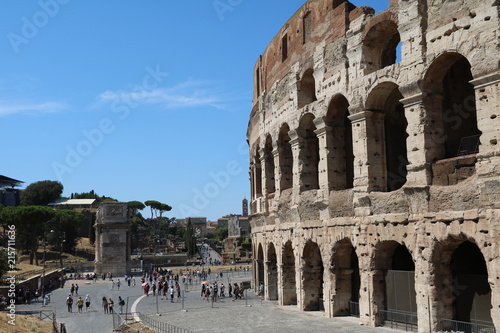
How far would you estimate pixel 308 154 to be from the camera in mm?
22125

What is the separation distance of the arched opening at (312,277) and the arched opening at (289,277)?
6.35 feet

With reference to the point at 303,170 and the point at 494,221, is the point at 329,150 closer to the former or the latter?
the point at 303,170

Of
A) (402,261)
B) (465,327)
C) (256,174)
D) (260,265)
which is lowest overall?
(465,327)

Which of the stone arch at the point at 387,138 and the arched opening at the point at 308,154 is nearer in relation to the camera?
the stone arch at the point at 387,138

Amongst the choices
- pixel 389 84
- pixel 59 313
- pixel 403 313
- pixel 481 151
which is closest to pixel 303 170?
pixel 389 84

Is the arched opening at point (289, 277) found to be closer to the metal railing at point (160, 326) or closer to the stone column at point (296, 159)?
the stone column at point (296, 159)

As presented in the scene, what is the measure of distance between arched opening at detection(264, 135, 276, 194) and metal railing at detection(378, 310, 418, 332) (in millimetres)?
11177

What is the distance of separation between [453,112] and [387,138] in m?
2.93

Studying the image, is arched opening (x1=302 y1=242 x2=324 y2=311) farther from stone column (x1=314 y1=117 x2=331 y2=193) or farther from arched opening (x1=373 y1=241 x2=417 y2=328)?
arched opening (x1=373 y1=241 x2=417 y2=328)

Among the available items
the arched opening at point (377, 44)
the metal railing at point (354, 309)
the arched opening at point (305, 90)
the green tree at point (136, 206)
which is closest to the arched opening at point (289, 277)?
the metal railing at point (354, 309)

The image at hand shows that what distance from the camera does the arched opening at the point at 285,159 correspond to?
24.3m

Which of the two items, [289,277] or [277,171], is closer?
[289,277]

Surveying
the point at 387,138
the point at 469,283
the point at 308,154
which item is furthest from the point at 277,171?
the point at 469,283

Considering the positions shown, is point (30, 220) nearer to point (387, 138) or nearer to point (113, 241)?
point (113, 241)
